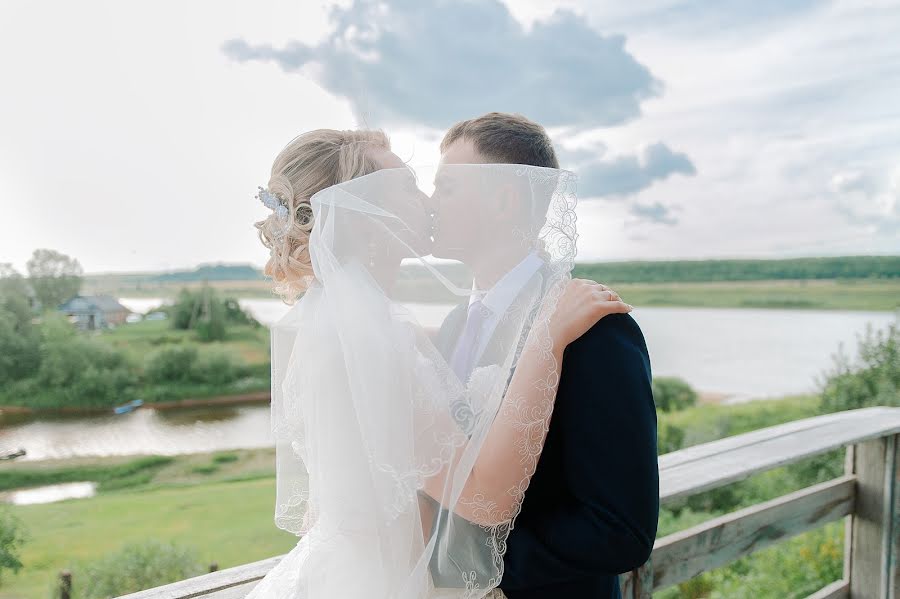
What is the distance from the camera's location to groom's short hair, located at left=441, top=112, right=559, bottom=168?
4.62ft

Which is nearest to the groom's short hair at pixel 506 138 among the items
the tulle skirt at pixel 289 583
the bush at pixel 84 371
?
the tulle skirt at pixel 289 583

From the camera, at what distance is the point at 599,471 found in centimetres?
109

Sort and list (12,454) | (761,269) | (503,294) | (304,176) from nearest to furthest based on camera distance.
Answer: (503,294) < (304,176) < (12,454) < (761,269)

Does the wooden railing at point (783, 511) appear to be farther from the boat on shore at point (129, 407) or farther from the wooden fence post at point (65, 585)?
the boat on shore at point (129, 407)

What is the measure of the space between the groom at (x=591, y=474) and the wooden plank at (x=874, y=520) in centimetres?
197

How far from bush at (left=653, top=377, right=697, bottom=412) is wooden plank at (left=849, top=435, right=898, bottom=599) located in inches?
237

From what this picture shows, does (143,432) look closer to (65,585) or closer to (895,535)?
(65,585)

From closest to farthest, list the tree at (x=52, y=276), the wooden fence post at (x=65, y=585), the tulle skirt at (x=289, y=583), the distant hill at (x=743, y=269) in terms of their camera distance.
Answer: the tulle skirt at (x=289, y=583) < the wooden fence post at (x=65, y=585) < the tree at (x=52, y=276) < the distant hill at (x=743, y=269)

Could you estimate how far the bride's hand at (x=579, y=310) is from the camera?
43.0 inches

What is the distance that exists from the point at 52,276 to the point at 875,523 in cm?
404

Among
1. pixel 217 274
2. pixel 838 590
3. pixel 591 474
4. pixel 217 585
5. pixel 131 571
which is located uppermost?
pixel 217 274

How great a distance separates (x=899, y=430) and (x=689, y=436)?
15.7ft

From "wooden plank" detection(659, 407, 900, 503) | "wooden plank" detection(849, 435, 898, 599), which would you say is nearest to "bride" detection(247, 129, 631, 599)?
"wooden plank" detection(659, 407, 900, 503)

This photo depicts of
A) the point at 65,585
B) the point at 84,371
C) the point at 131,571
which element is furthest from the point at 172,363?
the point at 65,585
